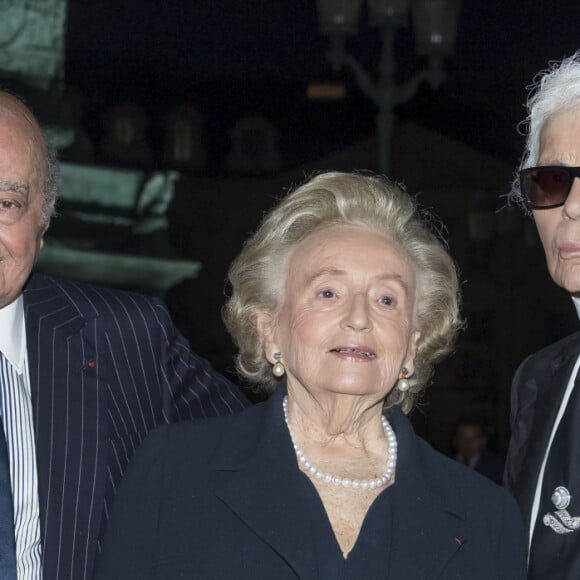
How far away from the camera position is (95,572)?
2514 mm

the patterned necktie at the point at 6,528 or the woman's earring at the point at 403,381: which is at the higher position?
the woman's earring at the point at 403,381

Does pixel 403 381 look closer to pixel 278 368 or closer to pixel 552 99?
pixel 278 368

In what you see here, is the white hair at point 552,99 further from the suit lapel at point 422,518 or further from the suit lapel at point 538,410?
the suit lapel at point 422,518

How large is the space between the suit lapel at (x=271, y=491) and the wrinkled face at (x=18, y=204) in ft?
2.22

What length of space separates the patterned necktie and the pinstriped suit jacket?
11cm

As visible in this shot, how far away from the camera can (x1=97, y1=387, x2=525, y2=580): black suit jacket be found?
2.46 meters

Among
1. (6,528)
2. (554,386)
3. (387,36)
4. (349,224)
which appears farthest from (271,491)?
(387,36)

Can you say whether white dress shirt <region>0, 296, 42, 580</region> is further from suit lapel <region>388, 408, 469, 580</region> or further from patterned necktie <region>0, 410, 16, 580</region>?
suit lapel <region>388, 408, 469, 580</region>

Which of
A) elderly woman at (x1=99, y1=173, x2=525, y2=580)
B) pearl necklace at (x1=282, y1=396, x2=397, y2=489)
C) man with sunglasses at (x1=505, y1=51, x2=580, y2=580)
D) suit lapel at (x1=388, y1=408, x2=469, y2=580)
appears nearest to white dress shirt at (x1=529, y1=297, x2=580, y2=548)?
man with sunglasses at (x1=505, y1=51, x2=580, y2=580)

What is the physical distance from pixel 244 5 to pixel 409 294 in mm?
8315

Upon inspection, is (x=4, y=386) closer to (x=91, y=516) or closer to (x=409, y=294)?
(x=91, y=516)

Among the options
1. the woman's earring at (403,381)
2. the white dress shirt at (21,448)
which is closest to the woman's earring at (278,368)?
the woman's earring at (403,381)

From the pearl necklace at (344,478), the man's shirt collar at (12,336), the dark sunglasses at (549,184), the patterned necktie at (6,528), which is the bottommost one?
the patterned necktie at (6,528)

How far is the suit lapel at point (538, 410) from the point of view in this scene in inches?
114
